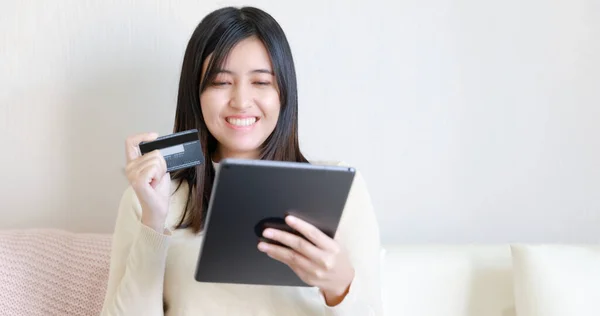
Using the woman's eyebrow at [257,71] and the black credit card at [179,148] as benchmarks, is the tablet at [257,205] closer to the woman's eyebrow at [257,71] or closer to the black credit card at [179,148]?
the black credit card at [179,148]

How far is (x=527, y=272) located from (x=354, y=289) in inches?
19.6

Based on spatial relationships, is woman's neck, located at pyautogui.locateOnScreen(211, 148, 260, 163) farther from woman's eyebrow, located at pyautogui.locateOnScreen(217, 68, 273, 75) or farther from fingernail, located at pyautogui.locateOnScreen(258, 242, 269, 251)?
fingernail, located at pyautogui.locateOnScreen(258, 242, 269, 251)

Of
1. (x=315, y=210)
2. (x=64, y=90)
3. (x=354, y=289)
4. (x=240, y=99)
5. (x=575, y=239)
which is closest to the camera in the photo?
(x=315, y=210)

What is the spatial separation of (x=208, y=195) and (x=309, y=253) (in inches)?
15.1

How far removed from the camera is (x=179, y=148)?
3.53 feet

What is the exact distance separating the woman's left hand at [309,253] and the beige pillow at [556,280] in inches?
21.5

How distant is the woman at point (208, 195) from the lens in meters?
1.09

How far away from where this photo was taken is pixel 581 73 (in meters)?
1.59

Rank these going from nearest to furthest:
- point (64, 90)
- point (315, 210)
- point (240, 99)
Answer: point (315, 210), point (240, 99), point (64, 90)

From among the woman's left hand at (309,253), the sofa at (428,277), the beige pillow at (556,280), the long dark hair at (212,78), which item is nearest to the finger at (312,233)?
the woman's left hand at (309,253)

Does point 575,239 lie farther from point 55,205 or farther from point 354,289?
point 55,205

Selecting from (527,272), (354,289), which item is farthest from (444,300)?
(354,289)

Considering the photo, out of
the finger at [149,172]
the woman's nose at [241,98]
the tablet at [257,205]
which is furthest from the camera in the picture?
the woman's nose at [241,98]

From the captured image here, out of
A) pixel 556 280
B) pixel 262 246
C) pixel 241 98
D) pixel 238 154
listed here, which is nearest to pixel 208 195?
pixel 238 154
